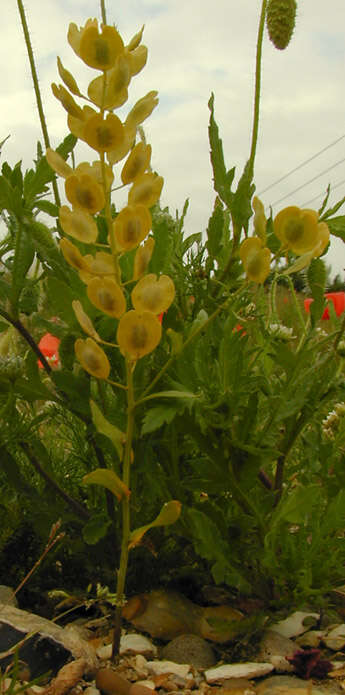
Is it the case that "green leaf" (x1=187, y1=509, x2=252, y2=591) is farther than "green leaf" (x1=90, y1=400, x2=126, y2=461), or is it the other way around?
"green leaf" (x1=187, y1=509, x2=252, y2=591)

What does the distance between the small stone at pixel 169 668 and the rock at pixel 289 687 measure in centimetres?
8

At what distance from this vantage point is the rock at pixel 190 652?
3.00ft

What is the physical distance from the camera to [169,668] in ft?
2.86

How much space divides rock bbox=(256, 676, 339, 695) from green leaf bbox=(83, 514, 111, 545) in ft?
0.82

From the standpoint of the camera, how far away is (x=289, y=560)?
3.00 ft

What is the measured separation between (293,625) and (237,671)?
0.52 feet

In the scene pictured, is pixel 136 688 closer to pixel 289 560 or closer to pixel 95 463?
pixel 289 560

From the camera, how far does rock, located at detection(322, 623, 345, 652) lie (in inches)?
37.4

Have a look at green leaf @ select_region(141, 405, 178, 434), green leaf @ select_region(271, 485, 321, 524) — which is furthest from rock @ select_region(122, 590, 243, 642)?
green leaf @ select_region(141, 405, 178, 434)

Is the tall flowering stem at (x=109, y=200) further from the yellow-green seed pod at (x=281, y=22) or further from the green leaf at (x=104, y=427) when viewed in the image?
the yellow-green seed pod at (x=281, y=22)

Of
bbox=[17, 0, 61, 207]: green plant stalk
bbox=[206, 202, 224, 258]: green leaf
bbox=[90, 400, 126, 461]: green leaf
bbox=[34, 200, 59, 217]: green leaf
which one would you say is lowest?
bbox=[90, 400, 126, 461]: green leaf

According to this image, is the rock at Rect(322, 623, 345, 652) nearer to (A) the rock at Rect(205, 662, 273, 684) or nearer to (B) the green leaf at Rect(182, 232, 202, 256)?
(A) the rock at Rect(205, 662, 273, 684)

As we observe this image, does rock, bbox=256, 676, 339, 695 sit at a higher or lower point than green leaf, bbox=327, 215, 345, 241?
lower

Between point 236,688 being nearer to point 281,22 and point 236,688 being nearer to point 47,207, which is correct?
point 47,207
